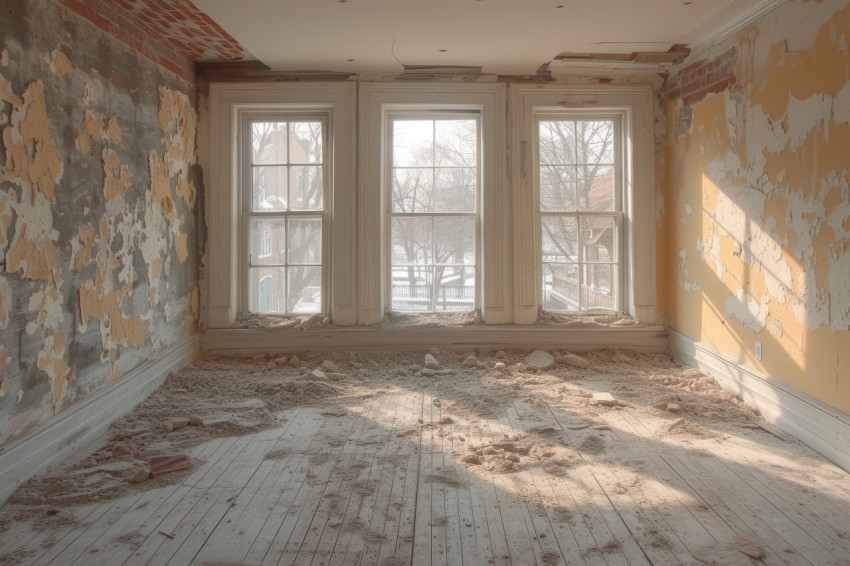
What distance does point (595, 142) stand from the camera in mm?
5496

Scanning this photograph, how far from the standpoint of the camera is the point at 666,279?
17.5 ft

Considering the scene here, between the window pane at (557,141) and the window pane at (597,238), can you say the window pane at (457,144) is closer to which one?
the window pane at (557,141)

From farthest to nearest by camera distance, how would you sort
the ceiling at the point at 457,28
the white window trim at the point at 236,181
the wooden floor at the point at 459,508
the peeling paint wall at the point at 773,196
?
the white window trim at the point at 236,181, the ceiling at the point at 457,28, the peeling paint wall at the point at 773,196, the wooden floor at the point at 459,508

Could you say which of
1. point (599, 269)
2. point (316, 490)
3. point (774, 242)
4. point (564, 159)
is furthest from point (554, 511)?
point (564, 159)

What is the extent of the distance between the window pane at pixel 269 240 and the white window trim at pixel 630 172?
2064 mm

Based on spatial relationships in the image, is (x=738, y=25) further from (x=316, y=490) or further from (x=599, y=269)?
(x=316, y=490)

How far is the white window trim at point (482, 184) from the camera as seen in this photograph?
17.4ft

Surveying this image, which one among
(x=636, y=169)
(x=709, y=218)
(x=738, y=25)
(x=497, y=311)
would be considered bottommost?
(x=497, y=311)

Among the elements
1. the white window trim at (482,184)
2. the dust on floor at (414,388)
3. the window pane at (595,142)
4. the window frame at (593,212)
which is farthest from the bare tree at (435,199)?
the window pane at (595,142)

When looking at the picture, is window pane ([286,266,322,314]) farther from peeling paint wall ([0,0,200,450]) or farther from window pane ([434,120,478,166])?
window pane ([434,120,478,166])

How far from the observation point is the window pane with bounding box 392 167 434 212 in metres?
5.46

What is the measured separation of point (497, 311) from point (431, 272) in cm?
69

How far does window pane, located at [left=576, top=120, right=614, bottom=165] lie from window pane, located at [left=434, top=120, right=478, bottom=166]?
96 cm

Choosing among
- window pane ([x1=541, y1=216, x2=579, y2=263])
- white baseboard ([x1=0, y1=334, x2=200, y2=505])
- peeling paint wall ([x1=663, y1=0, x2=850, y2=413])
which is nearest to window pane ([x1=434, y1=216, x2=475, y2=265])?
window pane ([x1=541, y1=216, x2=579, y2=263])
